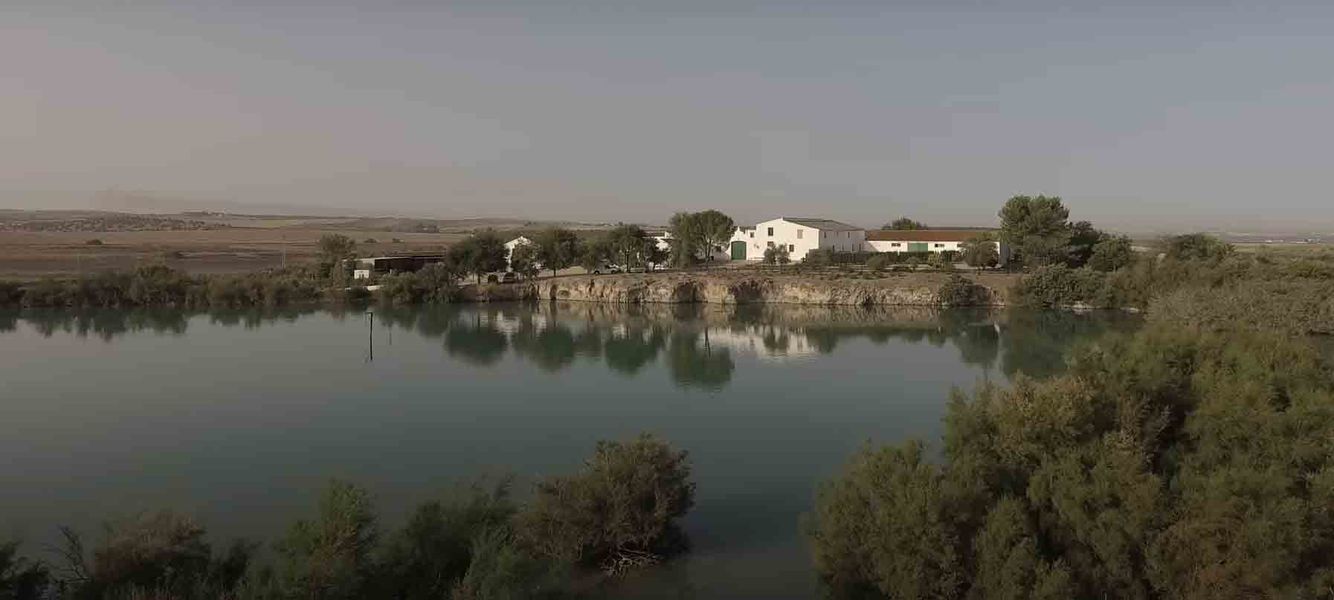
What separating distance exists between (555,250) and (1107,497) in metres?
46.2

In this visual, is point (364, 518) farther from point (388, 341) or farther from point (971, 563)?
point (388, 341)

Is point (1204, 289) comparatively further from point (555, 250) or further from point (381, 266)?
point (381, 266)

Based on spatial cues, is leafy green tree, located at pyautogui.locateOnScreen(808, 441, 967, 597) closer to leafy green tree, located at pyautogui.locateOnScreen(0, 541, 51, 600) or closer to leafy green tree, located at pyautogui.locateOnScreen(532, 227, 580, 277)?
leafy green tree, located at pyautogui.locateOnScreen(0, 541, 51, 600)

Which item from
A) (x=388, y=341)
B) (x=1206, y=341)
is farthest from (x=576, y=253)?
(x=1206, y=341)

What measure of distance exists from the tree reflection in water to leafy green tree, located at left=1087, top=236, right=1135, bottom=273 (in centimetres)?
1043

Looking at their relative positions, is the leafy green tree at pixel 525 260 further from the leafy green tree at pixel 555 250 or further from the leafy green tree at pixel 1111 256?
the leafy green tree at pixel 1111 256

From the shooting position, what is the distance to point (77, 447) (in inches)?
698

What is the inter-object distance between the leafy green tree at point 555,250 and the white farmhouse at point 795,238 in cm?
1331

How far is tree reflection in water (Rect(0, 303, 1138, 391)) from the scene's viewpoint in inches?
1201

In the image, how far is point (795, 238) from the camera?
60.1 m

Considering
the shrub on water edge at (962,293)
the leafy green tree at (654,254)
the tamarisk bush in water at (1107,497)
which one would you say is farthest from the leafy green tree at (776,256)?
the tamarisk bush in water at (1107,497)

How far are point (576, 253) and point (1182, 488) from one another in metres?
47.7

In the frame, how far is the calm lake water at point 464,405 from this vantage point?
13633 mm

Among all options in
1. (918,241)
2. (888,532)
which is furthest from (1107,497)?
(918,241)
